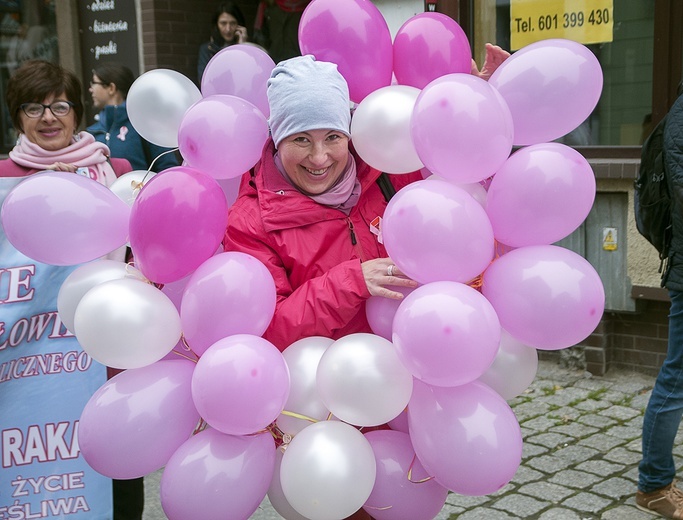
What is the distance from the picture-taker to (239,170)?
7.81ft

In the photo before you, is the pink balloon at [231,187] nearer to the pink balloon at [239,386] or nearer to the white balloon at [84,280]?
the white balloon at [84,280]

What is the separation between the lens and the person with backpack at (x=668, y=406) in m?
3.51

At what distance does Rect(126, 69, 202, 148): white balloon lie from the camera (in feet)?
8.52

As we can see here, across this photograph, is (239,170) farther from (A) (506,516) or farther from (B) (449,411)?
(A) (506,516)

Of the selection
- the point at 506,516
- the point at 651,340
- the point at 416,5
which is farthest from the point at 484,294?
the point at 416,5

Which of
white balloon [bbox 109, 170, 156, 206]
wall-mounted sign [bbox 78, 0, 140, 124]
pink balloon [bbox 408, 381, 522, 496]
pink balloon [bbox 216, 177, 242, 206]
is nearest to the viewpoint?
pink balloon [bbox 408, 381, 522, 496]

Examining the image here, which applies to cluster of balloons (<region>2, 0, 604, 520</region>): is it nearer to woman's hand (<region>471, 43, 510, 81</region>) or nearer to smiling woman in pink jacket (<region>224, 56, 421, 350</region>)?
smiling woman in pink jacket (<region>224, 56, 421, 350</region>)

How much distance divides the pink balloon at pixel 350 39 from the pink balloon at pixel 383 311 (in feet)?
2.01

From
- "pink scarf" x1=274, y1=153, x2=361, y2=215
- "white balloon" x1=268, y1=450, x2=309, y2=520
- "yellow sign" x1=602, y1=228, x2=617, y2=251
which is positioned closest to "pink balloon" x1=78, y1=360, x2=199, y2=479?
"white balloon" x1=268, y1=450, x2=309, y2=520

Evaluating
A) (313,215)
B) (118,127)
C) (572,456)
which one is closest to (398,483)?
(313,215)

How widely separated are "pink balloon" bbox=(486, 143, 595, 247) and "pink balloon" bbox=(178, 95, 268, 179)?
0.69m

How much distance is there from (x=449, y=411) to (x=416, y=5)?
443cm

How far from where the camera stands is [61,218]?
2.30 m

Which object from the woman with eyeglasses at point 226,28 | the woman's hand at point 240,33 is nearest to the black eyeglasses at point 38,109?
the woman with eyeglasses at point 226,28
